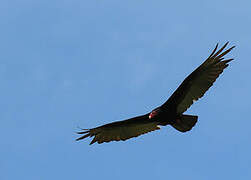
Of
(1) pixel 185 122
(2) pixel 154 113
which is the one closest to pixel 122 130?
(2) pixel 154 113

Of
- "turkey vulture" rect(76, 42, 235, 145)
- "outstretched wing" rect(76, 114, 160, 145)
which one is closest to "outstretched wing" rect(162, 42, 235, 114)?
"turkey vulture" rect(76, 42, 235, 145)

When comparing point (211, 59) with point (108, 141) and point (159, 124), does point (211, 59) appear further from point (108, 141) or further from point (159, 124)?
point (108, 141)

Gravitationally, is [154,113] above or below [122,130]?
below

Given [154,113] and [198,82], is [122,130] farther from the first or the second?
[198,82]

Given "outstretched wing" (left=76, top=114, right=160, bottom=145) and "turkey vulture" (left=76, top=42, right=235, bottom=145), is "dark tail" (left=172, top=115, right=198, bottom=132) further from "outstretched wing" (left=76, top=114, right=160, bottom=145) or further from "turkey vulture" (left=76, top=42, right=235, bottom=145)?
"outstretched wing" (left=76, top=114, right=160, bottom=145)

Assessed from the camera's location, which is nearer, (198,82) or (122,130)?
(198,82)

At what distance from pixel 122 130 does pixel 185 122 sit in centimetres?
176

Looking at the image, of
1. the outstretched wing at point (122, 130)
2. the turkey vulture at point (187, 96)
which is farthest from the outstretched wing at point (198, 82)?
the outstretched wing at point (122, 130)

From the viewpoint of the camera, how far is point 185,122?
14852mm

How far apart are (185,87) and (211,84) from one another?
1.85ft

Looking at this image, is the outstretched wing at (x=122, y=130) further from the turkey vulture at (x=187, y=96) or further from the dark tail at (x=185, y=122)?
the dark tail at (x=185, y=122)

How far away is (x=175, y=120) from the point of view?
15.0 m

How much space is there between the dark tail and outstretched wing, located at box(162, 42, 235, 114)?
0.27 metres

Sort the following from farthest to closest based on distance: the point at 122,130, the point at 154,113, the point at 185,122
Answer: the point at 122,130 < the point at 154,113 < the point at 185,122
